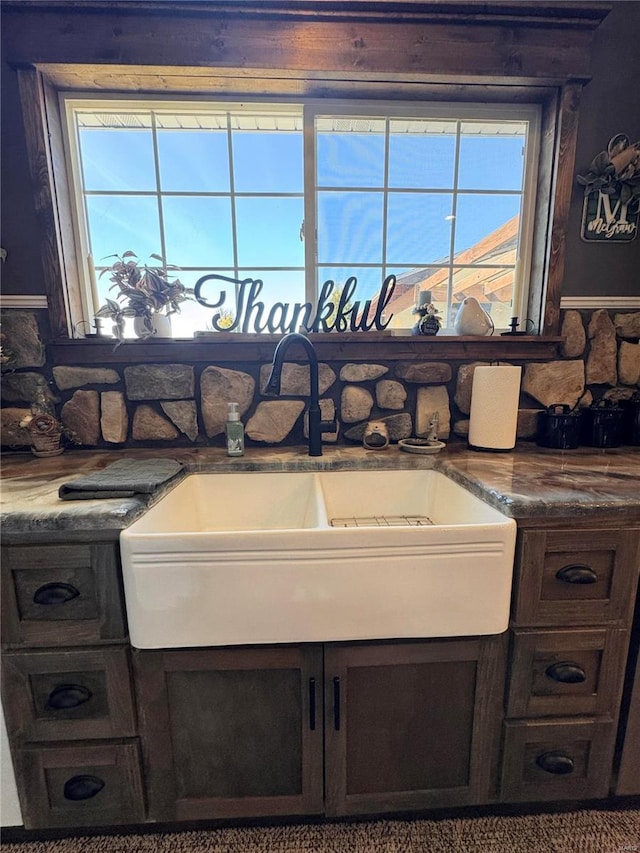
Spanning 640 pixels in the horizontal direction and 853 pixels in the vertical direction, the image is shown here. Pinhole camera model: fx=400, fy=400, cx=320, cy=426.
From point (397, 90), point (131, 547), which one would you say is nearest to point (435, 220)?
point (397, 90)

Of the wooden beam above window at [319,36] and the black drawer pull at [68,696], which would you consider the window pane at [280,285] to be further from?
the black drawer pull at [68,696]

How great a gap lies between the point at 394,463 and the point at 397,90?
4.39 ft

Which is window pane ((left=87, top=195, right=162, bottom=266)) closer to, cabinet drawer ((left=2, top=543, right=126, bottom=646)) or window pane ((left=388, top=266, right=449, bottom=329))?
window pane ((left=388, top=266, right=449, bottom=329))

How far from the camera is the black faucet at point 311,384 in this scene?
1.25 meters

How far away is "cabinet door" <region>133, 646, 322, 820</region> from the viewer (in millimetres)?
965

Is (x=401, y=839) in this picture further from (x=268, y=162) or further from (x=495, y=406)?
(x=268, y=162)

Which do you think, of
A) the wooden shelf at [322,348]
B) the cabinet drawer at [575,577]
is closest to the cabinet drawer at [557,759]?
the cabinet drawer at [575,577]

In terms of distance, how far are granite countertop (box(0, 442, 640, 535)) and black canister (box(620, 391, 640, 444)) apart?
0.06 metres

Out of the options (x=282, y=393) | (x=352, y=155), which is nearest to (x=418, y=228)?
(x=352, y=155)

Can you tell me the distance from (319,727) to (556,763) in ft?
2.08

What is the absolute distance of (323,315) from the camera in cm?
152

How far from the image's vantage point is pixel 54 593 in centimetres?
92

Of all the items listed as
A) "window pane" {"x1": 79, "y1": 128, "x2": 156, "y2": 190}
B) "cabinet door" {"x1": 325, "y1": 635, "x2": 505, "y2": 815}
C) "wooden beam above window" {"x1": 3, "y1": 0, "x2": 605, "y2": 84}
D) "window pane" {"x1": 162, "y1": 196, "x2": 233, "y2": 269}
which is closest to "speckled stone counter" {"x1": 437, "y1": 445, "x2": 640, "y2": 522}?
"cabinet door" {"x1": 325, "y1": 635, "x2": 505, "y2": 815}

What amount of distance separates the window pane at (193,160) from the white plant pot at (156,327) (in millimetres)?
501
